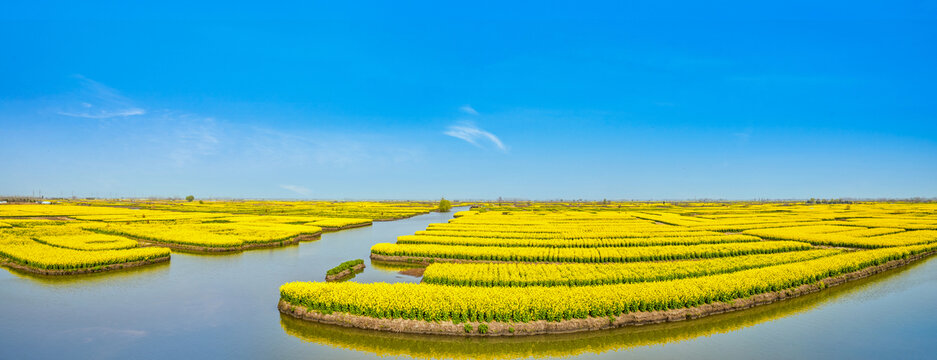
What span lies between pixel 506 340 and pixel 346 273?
14735mm

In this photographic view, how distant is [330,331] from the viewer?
17.8 meters

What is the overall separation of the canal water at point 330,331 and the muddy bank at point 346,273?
325 cm

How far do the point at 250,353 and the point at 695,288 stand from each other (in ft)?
68.2

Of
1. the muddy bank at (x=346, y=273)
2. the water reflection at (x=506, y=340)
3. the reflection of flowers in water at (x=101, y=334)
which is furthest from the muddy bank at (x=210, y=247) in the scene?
the water reflection at (x=506, y=340)

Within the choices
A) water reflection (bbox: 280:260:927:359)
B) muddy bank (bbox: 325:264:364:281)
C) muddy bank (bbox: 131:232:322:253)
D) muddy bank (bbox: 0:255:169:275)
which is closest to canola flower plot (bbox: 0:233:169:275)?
muddy bank (bbox: 0:255:169:275)

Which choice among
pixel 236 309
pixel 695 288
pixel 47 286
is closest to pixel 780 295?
pixel 695 288

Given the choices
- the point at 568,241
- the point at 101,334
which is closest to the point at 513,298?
the point at 101,334

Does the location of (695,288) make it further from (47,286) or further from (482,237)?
(47,286)

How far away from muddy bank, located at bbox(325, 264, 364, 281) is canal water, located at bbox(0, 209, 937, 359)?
3246mm

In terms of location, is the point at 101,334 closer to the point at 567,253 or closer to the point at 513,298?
the point at 513,298

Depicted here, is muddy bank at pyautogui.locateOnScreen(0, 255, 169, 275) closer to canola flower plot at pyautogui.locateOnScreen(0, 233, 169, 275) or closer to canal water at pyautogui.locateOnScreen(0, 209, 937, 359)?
canola flower plot at pyautogui.locateOnScreen(0, 233, 169, 275)

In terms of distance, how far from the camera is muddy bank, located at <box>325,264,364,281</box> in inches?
1035

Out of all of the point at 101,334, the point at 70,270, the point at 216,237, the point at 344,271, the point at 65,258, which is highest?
the point at 216,237

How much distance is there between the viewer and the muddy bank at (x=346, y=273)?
26297 mm
